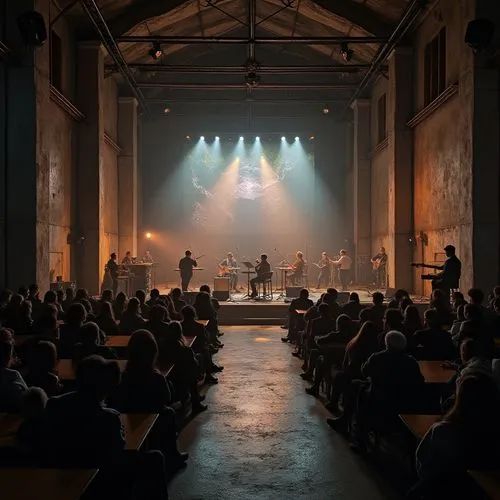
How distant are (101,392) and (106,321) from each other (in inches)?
185

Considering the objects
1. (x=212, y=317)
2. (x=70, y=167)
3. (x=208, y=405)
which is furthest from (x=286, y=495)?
(x=70, y=167)

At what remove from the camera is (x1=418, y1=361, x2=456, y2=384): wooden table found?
198 inches

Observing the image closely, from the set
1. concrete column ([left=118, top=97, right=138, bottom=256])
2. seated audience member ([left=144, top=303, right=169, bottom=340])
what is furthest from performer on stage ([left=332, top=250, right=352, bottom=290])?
seated audience member ([left=144, top=303, right=169, bottom=340])

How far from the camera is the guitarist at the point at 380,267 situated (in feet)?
63.7

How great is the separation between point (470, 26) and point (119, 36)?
9.73m

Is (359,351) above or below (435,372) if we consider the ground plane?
above

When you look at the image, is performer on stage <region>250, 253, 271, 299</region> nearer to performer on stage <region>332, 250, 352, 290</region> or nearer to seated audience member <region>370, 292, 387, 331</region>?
performer on stage <region>332, 250, 352, 290</region>

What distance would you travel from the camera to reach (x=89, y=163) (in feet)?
57.0

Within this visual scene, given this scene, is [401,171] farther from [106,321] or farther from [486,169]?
[106,321]

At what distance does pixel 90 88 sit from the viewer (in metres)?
17.3

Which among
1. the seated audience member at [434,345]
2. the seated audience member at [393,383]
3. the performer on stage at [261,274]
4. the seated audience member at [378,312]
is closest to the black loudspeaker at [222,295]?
the performer on stage at [261,274]

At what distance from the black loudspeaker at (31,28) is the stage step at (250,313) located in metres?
7.57

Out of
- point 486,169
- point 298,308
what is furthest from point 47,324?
point 486,169

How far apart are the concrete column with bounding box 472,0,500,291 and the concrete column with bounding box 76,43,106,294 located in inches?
406
